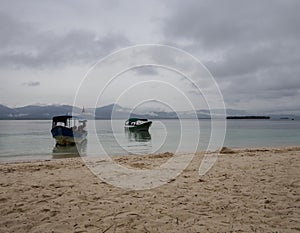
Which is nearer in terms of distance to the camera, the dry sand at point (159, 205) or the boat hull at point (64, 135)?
the dry sand at point (159, 205)

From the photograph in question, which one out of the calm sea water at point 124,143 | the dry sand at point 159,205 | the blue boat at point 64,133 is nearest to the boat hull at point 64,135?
the blue boat at point 64,133

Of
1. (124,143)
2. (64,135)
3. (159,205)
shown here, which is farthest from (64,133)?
(159,205)

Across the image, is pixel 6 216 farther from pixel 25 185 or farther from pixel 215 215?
pixel 215 215

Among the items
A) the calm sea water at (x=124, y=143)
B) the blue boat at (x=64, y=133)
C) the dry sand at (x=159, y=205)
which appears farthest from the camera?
the blue boat at (x=64, y=133)

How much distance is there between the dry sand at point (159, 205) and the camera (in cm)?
377

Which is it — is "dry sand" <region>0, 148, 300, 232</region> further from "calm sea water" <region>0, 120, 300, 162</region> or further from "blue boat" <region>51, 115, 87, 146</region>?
"blue boat" <region>51, 115, 87, 146</region>

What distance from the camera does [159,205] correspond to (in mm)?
4680

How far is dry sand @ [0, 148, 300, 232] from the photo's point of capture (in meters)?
3.77

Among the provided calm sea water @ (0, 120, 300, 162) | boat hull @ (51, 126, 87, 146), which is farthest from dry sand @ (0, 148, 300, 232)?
boat hull @ (51, 126, 87, 146)

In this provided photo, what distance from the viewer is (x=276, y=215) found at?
159 inches

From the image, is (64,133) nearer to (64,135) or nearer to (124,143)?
(64,135)

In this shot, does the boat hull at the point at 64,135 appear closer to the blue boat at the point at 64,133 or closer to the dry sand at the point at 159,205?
the blue boat at the point at 64,133

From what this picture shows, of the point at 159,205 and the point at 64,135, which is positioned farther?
the point at 64,135

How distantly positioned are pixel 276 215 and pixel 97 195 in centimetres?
340
